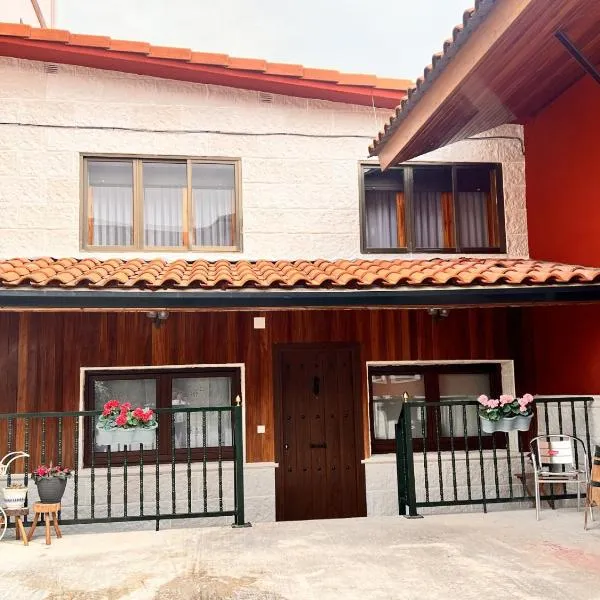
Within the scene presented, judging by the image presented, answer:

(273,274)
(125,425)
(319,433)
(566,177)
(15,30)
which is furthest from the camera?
(319,433)

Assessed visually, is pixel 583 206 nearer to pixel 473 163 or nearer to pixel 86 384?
pixel 473 163

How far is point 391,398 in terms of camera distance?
31.1 ft

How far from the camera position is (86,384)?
888cm

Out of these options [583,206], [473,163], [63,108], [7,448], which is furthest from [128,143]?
[583,206]

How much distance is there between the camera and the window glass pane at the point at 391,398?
939 centimetres

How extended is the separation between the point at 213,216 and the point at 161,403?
254 cm

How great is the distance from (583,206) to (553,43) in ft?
7.73

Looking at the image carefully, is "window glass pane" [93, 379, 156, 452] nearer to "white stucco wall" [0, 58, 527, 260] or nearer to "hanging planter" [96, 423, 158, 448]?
"white stucco wall" [0, 58, 527, 260]

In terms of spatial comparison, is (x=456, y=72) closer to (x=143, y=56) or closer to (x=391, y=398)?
(x=143, y=56)

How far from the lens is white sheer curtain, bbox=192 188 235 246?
9609 millimetres

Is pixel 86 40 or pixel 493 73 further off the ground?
pixel 86 40

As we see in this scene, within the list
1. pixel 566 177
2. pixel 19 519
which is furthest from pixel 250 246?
pixel 19 519

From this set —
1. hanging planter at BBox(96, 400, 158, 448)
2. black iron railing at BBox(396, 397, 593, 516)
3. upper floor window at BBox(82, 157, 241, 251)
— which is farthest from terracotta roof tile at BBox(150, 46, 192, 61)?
black iron railing at BBox(396, 397, 593, 516)

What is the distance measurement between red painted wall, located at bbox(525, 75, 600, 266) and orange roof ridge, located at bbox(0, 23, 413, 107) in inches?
83.5
